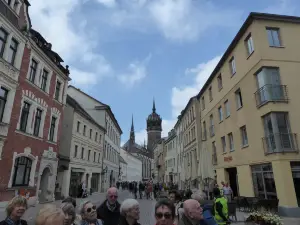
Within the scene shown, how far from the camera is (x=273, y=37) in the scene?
15.8m

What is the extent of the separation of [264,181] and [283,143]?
2878 mm

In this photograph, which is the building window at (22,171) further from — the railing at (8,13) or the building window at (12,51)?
the railing at (8,13)

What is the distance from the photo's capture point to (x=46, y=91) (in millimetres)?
19141

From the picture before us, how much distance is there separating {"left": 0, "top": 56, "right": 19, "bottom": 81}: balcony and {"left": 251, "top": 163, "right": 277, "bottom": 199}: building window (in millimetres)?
17433

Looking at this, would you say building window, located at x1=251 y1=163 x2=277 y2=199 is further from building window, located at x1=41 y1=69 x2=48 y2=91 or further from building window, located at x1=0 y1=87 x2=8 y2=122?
building window, located at x1=41 y1=69 x2=48 y2=91

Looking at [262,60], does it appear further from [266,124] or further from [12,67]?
[12,67]

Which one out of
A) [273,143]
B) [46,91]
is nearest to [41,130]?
[46,91]

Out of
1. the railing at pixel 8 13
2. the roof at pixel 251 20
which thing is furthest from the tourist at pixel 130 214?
the roof at pixel 251 20

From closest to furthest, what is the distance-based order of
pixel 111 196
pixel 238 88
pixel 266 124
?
1. pixel 111 196
2. pixel 266 124
3. pixel 238 88

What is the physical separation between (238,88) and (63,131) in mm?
18599

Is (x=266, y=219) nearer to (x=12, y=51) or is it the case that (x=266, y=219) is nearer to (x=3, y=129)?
(x=3, y=129)

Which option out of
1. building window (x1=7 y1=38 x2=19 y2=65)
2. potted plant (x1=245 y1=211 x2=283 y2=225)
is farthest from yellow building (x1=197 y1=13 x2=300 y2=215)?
building window (x1=7 y1=38 x2=19 y2=65)

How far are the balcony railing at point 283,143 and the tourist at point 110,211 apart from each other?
11938mm

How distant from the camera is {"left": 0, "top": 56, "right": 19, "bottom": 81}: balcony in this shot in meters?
13.5
